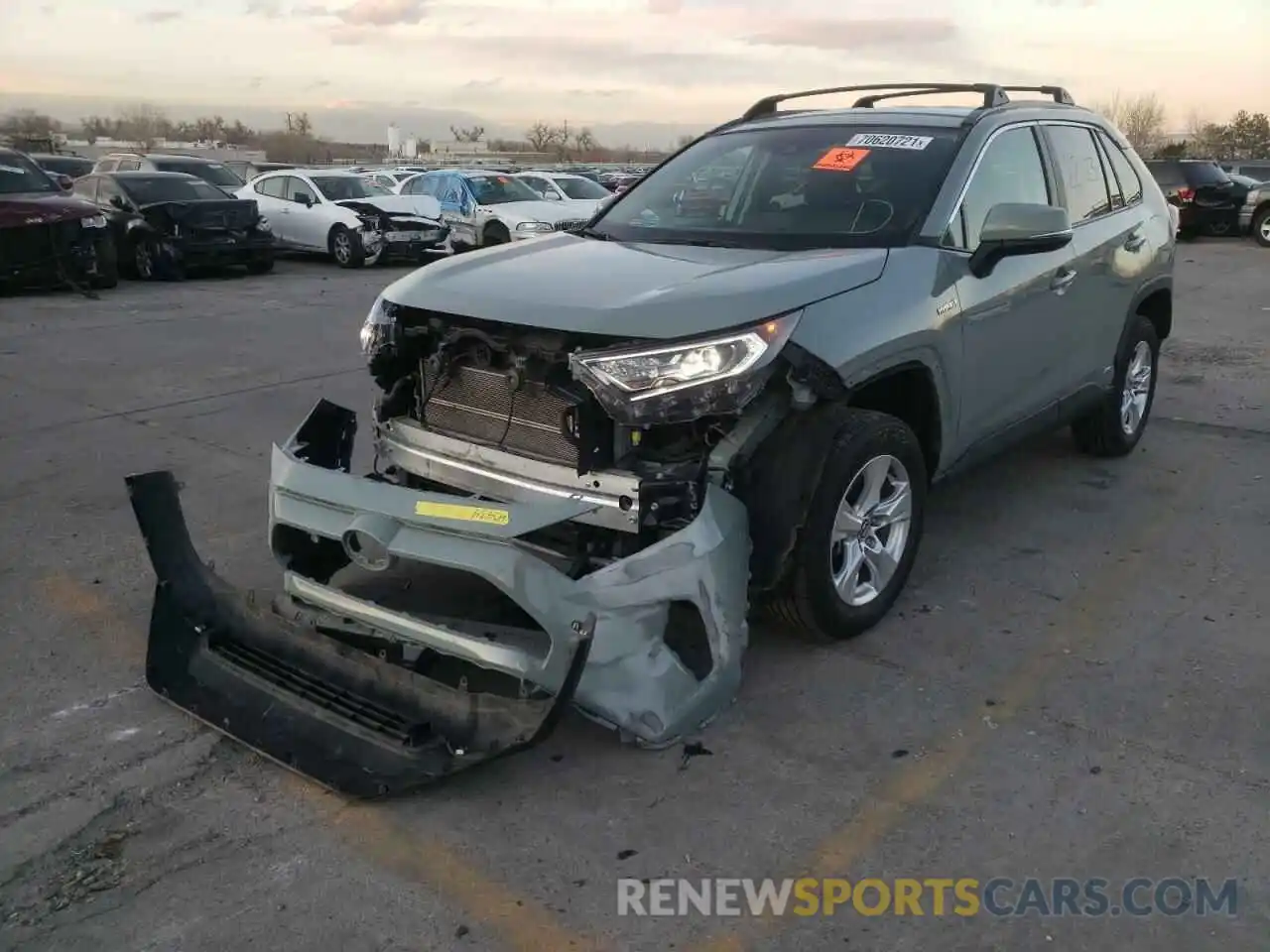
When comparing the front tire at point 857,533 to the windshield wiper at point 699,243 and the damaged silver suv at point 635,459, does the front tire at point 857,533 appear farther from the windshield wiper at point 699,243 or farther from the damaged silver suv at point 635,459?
the windshield wiper at point 699,243

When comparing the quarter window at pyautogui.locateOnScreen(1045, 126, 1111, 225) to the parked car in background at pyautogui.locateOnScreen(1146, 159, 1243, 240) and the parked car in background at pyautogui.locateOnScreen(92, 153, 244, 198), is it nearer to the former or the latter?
the parked car in background at pyautogui.locateOnScreen(92, 153, 244, 198)

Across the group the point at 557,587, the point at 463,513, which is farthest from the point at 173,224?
the point at 557,587

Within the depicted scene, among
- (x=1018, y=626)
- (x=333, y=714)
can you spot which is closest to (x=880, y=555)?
(x=1018, y=626)

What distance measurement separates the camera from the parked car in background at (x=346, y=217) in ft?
58.6

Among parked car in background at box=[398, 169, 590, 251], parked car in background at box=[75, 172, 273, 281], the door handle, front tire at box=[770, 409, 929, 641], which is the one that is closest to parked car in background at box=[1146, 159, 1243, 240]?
parked car in background at box=[398, 169, 590, 251]

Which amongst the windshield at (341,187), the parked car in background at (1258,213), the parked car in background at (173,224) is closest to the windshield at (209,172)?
the windshield at (341,187)

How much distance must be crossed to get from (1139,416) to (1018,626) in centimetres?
282

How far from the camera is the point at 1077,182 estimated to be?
5.28 metres

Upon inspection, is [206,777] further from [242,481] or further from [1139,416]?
[1139,416]

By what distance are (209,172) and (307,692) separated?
2009 cm

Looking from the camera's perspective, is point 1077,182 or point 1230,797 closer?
point 1230,797

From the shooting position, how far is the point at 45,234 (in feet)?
41.8

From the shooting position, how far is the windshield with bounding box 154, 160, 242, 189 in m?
19.6

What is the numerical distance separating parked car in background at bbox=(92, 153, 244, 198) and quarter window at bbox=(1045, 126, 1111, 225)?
15.0 meters
